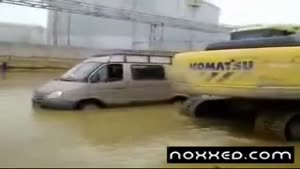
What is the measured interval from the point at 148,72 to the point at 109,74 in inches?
64.7

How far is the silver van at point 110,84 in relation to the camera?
1288 centimetres

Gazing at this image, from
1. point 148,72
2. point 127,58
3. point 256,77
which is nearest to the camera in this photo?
point 256,77

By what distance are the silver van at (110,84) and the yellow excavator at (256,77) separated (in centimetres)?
357

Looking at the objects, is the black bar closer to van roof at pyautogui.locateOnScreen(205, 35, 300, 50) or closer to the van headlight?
van roof at pyautogui.locateOnScreen(205, 35, 300, 50)

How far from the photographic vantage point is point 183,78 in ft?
31.4

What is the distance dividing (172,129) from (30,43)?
81.9ft

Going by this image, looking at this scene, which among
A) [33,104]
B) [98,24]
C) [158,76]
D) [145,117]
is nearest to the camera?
[145,117]

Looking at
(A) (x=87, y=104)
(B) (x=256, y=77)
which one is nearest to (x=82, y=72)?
(A) (x=87, y=104)

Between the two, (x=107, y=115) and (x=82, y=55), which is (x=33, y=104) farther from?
(x=82, y=55)

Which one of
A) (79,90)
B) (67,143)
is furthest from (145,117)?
(67,143)

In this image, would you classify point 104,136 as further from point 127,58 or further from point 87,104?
point 127,58

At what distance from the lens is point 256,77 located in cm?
820

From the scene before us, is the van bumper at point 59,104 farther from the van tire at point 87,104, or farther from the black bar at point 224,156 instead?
the black bar at point 224,156

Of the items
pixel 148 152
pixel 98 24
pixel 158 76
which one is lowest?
pixel 148 152
